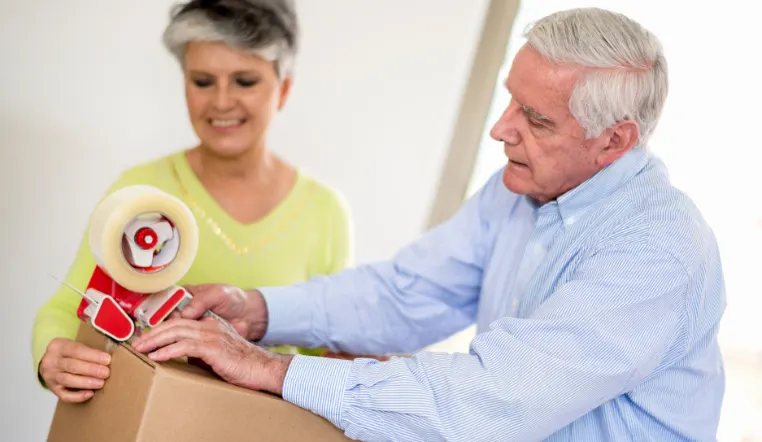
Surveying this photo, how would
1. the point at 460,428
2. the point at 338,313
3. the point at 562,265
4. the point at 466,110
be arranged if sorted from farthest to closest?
the point at 466,110 → the point at 338,313 → the point at 562,265 → the point at 460,428

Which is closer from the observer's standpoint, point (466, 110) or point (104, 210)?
point (104, 210)

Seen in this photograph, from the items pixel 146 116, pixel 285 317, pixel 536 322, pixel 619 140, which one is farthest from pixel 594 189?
pixel 146 116

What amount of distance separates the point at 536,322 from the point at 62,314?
2.83 ft

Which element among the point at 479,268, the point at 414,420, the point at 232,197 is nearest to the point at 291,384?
the point at 414,420

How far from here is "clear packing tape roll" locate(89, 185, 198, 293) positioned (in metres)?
1.21

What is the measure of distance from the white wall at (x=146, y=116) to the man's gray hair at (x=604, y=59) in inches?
40.9

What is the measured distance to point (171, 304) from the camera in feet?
4.35

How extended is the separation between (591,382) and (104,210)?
2.36 feet

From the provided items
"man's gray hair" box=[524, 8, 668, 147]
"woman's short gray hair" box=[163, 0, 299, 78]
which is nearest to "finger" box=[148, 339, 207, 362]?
"man's gray hair" box=[524, 8, 668, 147]

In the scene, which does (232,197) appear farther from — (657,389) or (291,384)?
(657,389)

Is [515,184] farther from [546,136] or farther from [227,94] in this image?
[227,94]

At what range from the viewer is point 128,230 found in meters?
1.24

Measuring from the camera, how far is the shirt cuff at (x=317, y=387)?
48.1 inches

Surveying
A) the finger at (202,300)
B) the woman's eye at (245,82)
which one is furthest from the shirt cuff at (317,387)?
the woman's eye at (245,82)
